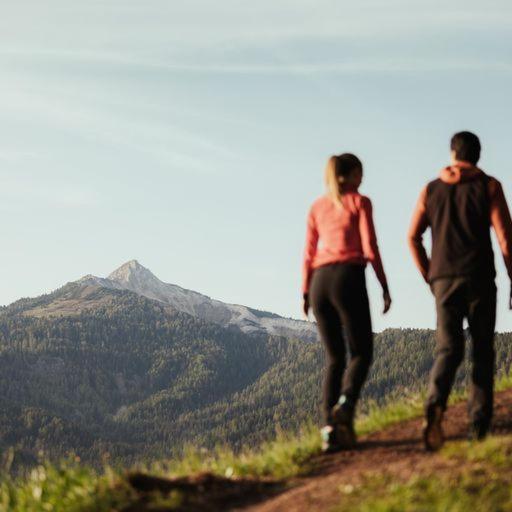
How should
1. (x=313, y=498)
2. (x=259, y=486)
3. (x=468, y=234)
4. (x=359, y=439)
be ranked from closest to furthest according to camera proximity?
(x=313, y=498)
(x=259, y=486)
(x=468, y=234)
(x=359, y=439)

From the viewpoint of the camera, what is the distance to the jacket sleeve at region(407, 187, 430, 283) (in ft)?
32.6

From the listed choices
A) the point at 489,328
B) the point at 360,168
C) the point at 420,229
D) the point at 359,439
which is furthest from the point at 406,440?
the point at 360,168

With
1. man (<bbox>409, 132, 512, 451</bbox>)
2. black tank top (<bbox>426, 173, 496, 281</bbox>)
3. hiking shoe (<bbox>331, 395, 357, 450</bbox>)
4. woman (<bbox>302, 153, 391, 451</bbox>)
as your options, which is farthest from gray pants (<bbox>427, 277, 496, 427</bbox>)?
hiking shoe (<bbox>331, 395, 357, 450</bbox>)

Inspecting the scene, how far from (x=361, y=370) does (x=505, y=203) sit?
88.7 inches

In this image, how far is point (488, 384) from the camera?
377 inches

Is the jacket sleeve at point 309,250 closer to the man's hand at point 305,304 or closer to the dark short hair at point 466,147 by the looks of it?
the man's hand at point 305,304

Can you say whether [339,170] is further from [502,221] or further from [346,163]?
[502,221]

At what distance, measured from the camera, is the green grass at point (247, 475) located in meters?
7.41

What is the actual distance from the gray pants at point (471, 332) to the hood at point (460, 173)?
1043 millimetres

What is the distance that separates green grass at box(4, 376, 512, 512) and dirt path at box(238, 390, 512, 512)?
20cm

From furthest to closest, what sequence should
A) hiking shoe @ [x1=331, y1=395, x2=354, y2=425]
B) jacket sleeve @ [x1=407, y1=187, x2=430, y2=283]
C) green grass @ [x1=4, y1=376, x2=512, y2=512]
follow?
jacket sleeve @ [x1=407, y1=187, x2=430, y2=283] < hiking shoe @ [x1=331, y1=395, x2=354, y2=425] < green grass @ [x1=4, y1=376, x2=512, y2=512]

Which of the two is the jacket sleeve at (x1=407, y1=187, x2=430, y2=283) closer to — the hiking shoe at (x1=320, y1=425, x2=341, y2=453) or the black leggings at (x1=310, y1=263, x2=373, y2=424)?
the black leggings at (x1=310, y1=263, x2=373, y2=424)

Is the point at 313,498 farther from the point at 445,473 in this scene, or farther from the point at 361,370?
the point at 361,370

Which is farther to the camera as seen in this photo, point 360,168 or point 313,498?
point 360,168
